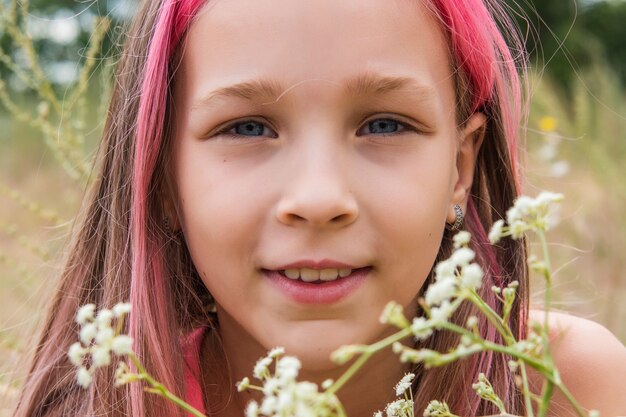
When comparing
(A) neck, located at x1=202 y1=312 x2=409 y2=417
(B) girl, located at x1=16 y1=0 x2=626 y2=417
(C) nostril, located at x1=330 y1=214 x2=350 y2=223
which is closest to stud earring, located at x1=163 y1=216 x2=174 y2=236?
(B) girl, located at x1=16 y1=0 x2=626 y2=417

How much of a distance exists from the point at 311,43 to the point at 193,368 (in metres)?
0.76

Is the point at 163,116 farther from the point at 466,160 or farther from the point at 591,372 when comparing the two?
the point at 591,372

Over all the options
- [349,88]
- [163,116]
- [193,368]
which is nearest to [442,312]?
[349,88]

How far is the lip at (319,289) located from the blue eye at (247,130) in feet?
0.76

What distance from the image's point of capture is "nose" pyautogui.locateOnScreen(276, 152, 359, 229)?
134cm

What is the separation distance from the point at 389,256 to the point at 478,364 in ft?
1.40

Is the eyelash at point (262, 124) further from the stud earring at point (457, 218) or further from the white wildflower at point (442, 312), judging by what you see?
the white wildflower at point (442, 312)

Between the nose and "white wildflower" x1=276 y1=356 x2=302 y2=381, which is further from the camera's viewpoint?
the nose

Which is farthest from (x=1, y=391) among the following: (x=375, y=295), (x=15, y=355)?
(x=375, y=295)

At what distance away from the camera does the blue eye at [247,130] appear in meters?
1.50

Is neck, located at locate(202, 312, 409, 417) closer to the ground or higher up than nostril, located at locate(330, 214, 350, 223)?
closer to the ground

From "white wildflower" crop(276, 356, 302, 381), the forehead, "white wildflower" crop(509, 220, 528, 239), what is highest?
the forehead

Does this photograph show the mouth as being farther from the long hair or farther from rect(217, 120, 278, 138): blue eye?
the long hair

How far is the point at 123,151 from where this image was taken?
1.77 m
